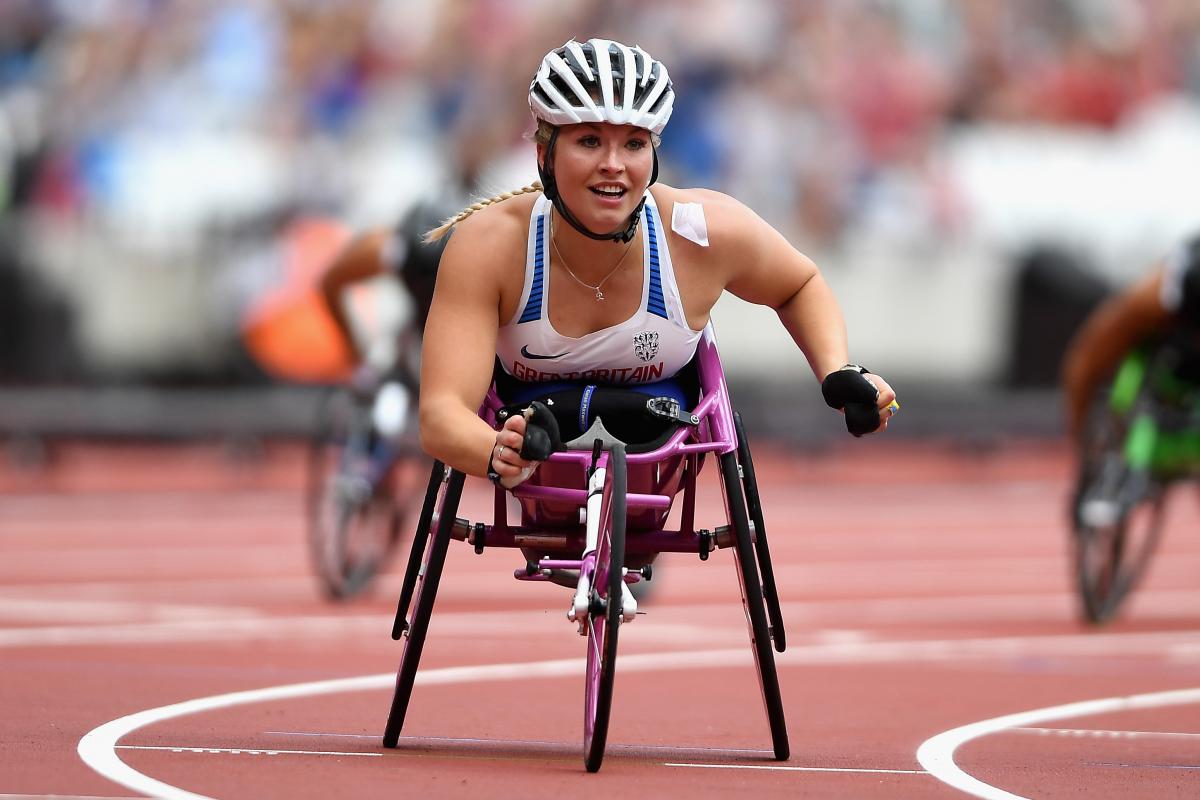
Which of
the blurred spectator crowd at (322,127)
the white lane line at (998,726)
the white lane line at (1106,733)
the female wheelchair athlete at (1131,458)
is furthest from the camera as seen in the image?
the blurred spectator crowd at (322,127)

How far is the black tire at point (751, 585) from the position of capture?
6527 mm

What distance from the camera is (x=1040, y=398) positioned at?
88.8ft

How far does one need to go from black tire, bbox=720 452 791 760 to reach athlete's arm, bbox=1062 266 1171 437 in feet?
19.5

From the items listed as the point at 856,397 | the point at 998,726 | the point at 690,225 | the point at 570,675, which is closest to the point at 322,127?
the point at 570,675

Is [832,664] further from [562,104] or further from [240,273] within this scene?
[240,273]

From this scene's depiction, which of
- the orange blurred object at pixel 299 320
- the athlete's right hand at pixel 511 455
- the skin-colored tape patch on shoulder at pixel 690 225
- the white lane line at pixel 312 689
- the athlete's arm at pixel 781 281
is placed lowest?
the white lane line at pixel 312 689

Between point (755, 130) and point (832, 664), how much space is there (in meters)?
15.8

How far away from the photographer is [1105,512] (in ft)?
40.1

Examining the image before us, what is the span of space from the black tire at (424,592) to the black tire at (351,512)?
5965 mm

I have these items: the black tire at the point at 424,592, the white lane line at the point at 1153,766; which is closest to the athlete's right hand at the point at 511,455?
the black tire at the point at 424,592

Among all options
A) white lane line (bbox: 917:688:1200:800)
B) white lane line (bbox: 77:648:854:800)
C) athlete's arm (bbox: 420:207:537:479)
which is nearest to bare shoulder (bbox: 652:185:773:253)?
athlete's arm (bbox: 420:207:537:479)

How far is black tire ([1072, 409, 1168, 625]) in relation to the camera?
12.3 m

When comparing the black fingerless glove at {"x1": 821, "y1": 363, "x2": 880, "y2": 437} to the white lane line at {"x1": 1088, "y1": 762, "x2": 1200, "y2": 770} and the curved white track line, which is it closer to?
the white lane line at {"x1": 1088, "y1": 762, "x2": 1200, "y2": 770}

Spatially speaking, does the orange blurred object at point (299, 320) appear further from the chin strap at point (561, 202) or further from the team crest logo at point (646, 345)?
the chin strap at point (561, 202)
